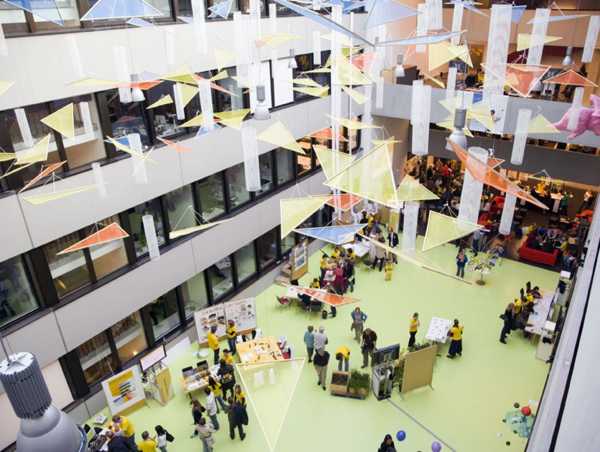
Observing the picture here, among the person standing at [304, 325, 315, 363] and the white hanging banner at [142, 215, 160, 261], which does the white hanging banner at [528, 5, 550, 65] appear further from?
the person standing at [304, 325, 315, 363]

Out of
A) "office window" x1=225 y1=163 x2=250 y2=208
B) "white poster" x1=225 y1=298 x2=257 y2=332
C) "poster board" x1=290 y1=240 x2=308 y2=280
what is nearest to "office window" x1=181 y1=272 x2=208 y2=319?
"white poster" x1=225 y1=298 x2=257 y2=332

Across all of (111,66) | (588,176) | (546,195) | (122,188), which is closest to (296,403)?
(122,188)

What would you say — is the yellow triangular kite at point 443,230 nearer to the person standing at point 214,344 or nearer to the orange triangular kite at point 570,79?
the orange triangular kite at point 570,79

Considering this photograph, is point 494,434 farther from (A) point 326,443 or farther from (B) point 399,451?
(A) point 326,443

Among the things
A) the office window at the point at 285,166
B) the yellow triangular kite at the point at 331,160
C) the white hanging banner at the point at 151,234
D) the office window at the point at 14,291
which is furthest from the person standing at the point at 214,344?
the yellow triangular kite at the point at 331,160

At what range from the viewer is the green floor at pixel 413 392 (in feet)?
31.8

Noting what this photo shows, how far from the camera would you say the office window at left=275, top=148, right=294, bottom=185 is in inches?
581

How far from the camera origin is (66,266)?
378 inches

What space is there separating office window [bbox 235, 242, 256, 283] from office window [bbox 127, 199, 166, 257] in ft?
10.4

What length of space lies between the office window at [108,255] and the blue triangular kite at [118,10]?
5406mm

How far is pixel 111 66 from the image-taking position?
9.02 meters

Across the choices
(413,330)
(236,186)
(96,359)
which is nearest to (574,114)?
(413,330)

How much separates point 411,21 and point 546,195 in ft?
28.8

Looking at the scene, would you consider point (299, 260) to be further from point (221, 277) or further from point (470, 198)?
point (470, 198)
